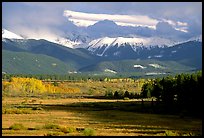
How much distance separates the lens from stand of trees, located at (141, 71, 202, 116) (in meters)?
71.4

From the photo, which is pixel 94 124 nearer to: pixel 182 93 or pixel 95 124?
pixel 95 124

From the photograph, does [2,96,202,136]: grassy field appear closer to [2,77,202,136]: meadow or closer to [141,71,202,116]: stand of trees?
[2,77,202,136]: meadow

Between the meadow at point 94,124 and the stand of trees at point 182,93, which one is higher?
the stand of trees at point 182,93

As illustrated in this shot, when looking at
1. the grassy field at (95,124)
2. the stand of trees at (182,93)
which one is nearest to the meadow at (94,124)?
the grassy field at (95,124)

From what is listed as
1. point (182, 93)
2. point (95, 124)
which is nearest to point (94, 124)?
point (95, 124)

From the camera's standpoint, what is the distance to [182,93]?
3031 inches

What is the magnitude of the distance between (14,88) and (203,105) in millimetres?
144459

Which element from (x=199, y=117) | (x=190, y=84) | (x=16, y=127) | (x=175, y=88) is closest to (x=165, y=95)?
(x=175, y=88)

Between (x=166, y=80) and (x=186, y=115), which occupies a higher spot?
(x=166, y=80)

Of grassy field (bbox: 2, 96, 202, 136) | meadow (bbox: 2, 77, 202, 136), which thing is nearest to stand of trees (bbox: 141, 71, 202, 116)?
meadow (bbox: 2, 77, 202, 136)

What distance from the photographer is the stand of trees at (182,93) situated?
7138 centimetres

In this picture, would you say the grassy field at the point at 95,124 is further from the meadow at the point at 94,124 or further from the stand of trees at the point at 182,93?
the stand of trees at the point at 182,93

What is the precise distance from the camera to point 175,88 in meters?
83.6

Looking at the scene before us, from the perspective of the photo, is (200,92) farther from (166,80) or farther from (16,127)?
(16,127)
